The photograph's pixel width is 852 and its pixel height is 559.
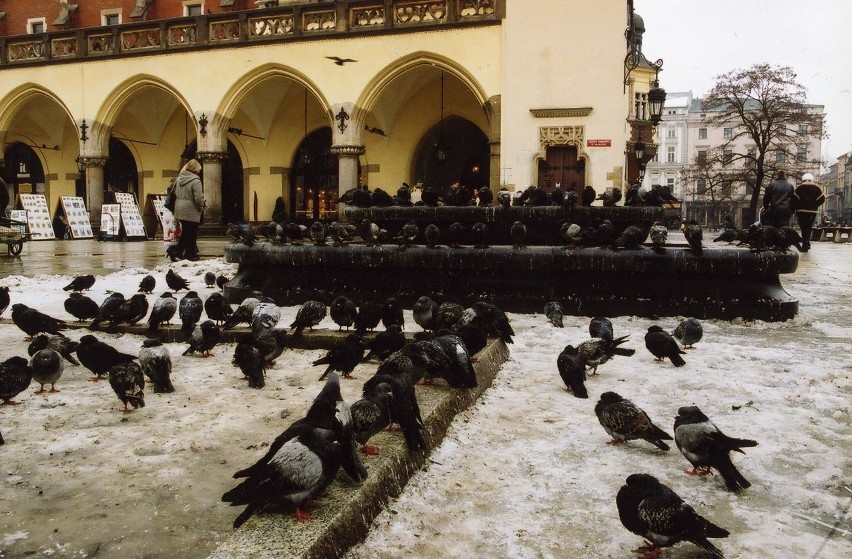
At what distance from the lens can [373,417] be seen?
2684mm

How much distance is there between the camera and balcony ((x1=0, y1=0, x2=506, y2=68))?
17.9 metres

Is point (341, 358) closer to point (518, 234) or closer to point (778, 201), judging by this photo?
point (518, 234)

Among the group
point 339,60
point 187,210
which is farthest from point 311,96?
point 187,210

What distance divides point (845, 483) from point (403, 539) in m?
1.83

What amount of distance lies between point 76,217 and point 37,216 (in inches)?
54.4

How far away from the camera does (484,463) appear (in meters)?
2.89

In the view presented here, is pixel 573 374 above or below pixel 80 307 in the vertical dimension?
below

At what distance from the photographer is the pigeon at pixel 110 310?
5484 millimetres

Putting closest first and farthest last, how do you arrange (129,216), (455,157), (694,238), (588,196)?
(694,238), (588,196), (129,216), (455,157)

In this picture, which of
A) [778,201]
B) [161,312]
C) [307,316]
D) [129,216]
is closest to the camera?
[307,316]

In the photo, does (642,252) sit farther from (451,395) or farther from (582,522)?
(582,522)

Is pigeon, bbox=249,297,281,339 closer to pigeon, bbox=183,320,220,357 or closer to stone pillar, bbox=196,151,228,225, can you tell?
pigeon, bbox=183,320,220,357

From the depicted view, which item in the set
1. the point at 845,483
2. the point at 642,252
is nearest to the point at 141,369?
the point at 845,483

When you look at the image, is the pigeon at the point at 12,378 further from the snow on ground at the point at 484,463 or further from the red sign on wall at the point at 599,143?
the red sign on wall at the point at 599,143
